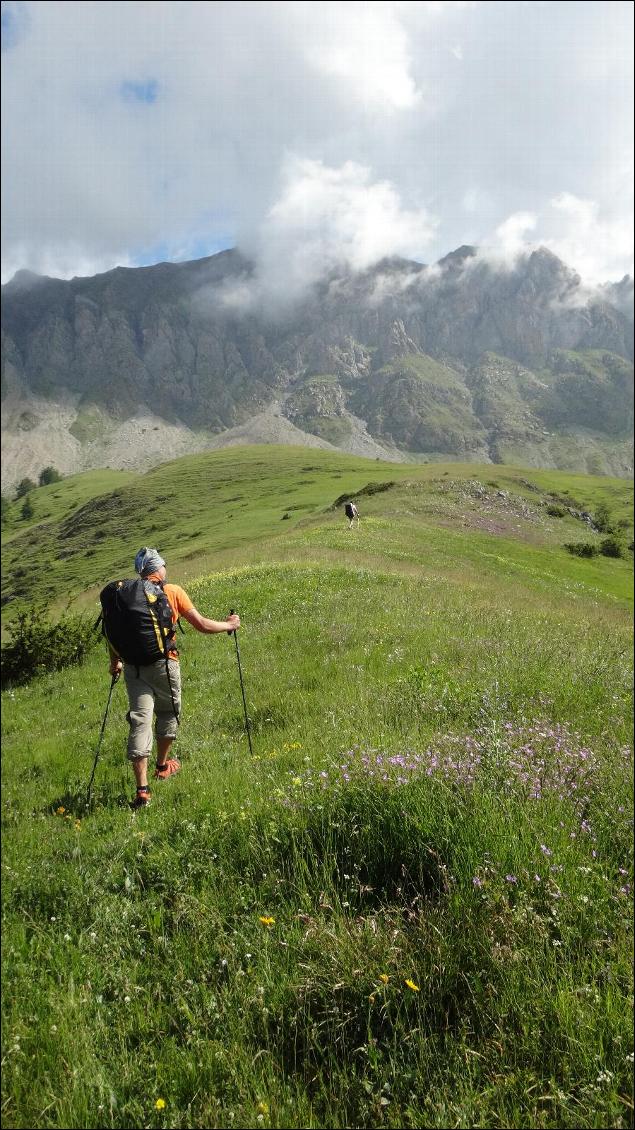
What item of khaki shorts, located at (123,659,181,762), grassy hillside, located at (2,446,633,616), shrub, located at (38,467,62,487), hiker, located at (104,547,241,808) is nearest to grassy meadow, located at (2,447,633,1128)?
grassy hillside, located at (2,446,633,616)

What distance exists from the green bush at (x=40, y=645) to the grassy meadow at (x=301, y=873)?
27 cm

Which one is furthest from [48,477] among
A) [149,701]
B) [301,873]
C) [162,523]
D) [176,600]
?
[301,873]

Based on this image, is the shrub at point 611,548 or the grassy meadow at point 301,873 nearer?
the grassy meadow at point 301,873

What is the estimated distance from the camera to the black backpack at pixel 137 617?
388 centimetres

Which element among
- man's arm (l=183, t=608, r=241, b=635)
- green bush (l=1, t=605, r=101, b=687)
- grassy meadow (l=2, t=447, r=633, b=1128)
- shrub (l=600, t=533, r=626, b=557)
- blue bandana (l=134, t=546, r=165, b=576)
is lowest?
shrub (l=600, t=533, r=626, b=557)

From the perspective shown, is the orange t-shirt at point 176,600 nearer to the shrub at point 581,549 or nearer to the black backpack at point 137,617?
the black backpack at point 137,617

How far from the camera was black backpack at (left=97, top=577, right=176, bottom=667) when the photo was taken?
3877 mm

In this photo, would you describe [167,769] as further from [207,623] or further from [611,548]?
[611,548]

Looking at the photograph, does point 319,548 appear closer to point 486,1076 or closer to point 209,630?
point 209,630

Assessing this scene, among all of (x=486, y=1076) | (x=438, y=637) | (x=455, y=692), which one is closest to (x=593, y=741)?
(x=455, y=692)

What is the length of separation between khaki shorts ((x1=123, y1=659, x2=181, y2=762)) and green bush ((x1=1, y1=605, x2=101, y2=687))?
212 centimetres

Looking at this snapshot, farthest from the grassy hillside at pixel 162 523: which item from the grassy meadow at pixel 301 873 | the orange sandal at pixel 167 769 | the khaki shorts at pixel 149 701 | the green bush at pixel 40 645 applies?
the orange sandal at pixel 167 769

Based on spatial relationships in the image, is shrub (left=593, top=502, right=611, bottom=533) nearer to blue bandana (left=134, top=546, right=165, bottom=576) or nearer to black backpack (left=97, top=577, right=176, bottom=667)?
black backpack (left=97, top=577, right=176, bottom=667)

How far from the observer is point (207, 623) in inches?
212
